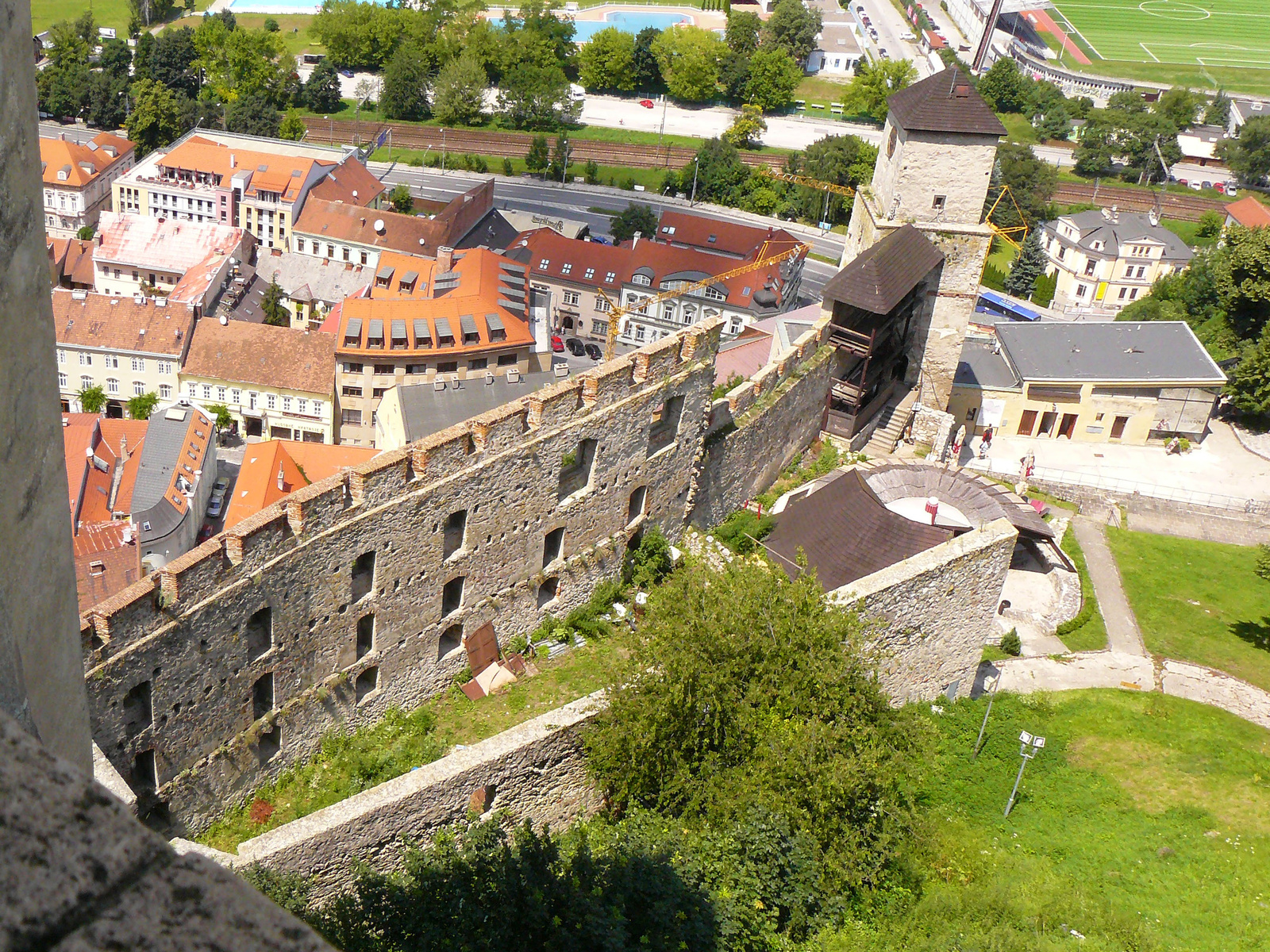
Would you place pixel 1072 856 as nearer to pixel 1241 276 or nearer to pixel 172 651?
pixel 172 651

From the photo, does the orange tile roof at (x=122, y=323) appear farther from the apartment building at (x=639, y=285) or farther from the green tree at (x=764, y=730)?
the green tree at (x=764, y=730)

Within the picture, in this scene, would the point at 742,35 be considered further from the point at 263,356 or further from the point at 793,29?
the point at 263,356

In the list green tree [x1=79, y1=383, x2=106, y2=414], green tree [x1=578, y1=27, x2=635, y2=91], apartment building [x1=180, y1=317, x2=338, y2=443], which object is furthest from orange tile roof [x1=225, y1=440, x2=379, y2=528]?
green tree [x1=578, y1=27, x2=635, y2=91]

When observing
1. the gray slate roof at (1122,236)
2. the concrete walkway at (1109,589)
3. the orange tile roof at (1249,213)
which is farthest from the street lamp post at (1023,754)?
the orange tile roof at (1249,213)

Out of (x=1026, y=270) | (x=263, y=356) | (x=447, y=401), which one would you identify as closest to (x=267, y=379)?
(x=263, y=356)

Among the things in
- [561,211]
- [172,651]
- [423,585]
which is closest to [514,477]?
[423,585]
